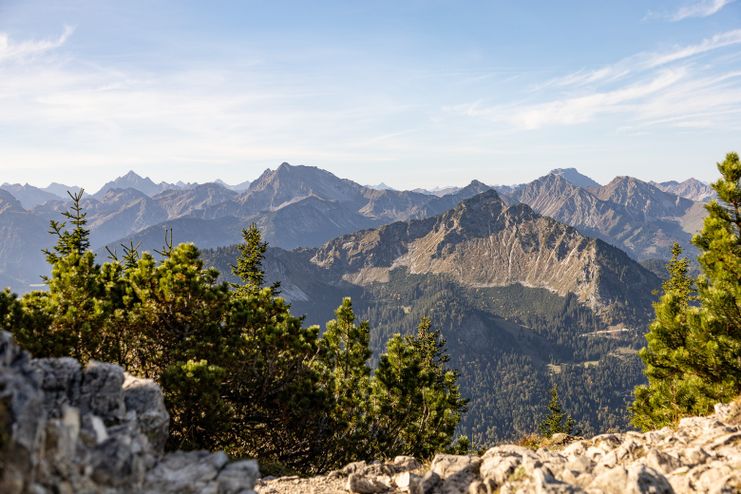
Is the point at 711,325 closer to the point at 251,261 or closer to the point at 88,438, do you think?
the point at 88,438

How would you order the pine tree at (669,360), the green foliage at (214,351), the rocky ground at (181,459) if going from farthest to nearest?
the pine tree at (669,360)
the green foliage at (214,351)
the rocky ground at (181,459)

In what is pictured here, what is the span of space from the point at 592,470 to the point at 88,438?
50.9 ft

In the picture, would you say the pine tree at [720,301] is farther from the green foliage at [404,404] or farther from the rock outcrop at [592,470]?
the green foliage at [404,404]

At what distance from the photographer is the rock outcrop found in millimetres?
12414

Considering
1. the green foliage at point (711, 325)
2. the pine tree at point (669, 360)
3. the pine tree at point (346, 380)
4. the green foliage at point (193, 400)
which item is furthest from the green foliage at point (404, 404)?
the green foliage at point (711, 325)

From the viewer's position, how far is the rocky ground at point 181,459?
8.34 m

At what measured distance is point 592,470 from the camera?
14.4 meters

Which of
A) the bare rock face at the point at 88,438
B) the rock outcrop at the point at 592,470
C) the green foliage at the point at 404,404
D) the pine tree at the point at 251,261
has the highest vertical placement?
the pine tree at the point at 251,261

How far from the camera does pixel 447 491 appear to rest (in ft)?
49.7

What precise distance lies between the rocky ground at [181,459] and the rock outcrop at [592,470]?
0.04 m

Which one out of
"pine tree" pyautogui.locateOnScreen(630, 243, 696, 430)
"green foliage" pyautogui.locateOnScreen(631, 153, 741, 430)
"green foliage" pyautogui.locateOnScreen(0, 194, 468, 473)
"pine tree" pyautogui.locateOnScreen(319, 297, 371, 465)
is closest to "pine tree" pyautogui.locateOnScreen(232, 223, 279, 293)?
"pine tree" pyautogui.locateOnScreen(319, 297, 371, 465)

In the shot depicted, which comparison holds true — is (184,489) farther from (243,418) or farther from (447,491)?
(243,418)

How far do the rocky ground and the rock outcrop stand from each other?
Result: 0.14 ft

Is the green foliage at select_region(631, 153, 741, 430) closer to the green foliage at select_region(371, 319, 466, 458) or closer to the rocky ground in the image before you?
the rocky ground
